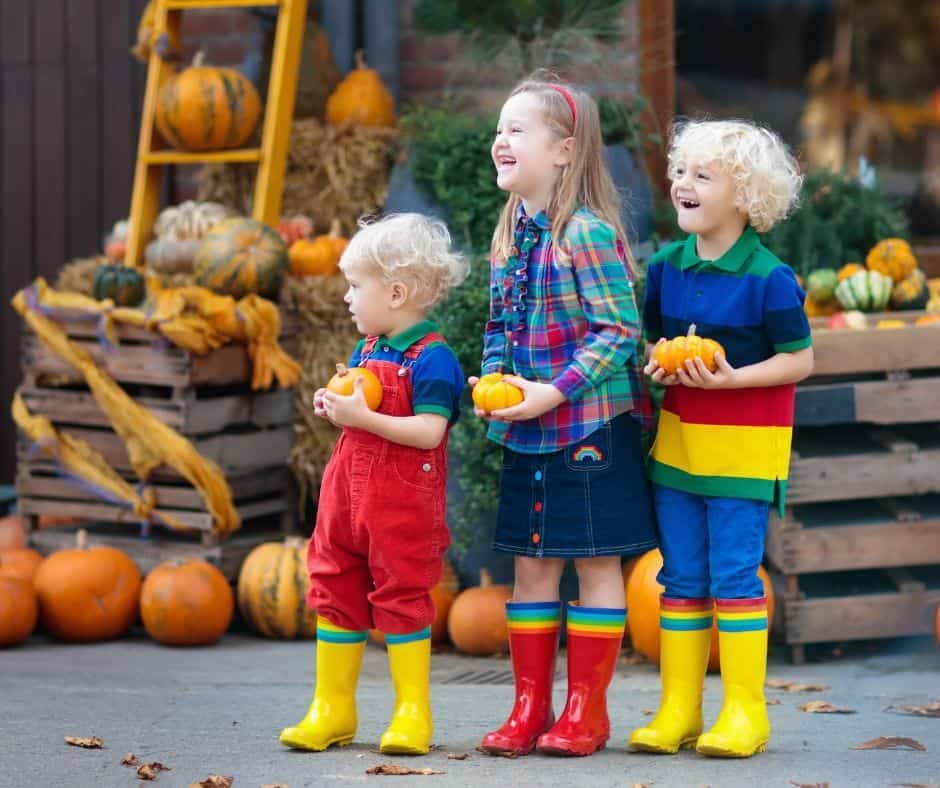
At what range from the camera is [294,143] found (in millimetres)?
6184

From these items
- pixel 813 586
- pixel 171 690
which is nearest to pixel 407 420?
pixel 171 690

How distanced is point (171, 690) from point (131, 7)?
145 inches

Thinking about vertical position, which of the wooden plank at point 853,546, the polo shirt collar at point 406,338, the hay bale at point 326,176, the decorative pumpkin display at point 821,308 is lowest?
the wooden plank at point 853,546

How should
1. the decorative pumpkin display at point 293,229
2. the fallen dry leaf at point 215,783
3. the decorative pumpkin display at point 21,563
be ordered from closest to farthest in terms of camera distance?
the fallen dry leaf at point 215,783, the decorative pumpkin display at point 21,563, the decorative pumpkin display at point 293,229

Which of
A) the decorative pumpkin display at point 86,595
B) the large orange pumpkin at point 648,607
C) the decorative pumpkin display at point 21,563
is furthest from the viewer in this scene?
the decorative pumpkin display at point 21,563

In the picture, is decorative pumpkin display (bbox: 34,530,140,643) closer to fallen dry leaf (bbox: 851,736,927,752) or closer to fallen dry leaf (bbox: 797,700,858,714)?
fallen dry leaf (bbox: 797,700,858,714)

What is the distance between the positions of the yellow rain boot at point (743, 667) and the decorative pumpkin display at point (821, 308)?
2183 millimetres

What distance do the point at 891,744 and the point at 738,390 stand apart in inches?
37.8

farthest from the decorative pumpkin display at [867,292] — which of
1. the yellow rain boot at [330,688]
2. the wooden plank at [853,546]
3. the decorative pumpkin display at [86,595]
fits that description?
the decorative pumpkin display at [86,595]

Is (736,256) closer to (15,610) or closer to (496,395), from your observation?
(496,395)

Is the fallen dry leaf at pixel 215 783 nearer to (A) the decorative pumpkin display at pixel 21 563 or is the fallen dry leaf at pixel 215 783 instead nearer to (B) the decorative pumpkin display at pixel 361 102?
(A) the decorative pumpkin display at pixel 21 563

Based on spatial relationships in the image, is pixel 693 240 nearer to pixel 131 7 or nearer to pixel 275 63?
pixel 275 63

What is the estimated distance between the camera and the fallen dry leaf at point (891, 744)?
3547 mm

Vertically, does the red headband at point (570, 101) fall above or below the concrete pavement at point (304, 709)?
above
